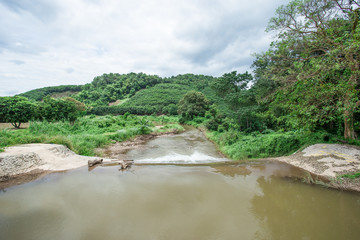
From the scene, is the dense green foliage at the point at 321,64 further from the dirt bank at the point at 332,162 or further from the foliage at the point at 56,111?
the foliage at the point at 56,111

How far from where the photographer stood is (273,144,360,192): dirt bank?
4480 mm

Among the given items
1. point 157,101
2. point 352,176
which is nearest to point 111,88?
point 157,101

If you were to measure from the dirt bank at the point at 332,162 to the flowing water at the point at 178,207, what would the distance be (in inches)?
20.3

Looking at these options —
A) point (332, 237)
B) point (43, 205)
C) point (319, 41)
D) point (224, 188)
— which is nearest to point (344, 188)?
point (332, 237)

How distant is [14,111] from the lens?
18641mm

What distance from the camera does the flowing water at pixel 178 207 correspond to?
3.05 metres

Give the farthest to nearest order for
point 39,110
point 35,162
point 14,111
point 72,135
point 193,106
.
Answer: point 193,106 < point 14,111 < point 39,110 < point 72,135 < point 35,162

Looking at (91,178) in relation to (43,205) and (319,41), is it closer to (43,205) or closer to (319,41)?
(43,205)

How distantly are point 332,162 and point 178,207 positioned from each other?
18.2 feet

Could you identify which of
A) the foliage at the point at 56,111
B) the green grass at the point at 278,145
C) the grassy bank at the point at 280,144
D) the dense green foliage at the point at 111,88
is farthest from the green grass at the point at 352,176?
the dense green foliage at the point at 111,88

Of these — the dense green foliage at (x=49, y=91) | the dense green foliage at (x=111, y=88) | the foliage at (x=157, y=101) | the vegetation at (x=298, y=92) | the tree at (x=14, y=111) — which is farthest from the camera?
the dense green foliage at (x=49, y=91)

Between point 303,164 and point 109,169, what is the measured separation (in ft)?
23.4

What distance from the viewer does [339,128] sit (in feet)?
26.6

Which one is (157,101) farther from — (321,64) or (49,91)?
(49,91)
